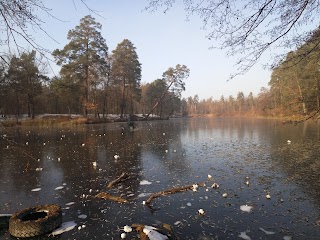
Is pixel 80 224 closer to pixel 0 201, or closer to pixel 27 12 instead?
pixel 0 201

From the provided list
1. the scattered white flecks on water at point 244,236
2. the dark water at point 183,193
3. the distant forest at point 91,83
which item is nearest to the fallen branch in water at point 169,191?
the dark water at point 183,193

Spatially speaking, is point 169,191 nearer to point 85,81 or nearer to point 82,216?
point 82,216

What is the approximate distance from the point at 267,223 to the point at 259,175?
433 centimetres

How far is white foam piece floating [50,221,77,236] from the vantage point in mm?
5727

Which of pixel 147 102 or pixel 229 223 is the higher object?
pixel 147 102

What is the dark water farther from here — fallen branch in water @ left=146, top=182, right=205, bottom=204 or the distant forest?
the distant forest

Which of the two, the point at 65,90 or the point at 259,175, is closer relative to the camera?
the point at 259,175

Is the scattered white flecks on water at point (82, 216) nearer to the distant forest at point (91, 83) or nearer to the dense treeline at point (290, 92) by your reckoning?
the dense treeline at point (290, 92)

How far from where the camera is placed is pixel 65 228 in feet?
19.5

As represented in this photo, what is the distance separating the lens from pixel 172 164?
41.1 feet

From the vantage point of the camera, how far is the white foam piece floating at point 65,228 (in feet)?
18.8

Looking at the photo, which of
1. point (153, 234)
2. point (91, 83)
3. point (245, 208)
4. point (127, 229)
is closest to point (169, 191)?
point (245, 208)

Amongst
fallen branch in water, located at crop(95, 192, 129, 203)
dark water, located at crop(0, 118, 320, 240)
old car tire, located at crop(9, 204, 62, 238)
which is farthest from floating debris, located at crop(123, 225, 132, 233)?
fallen branch in water, located at crop(95, 192, 129, 203)

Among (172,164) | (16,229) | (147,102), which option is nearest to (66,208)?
(16,229)
